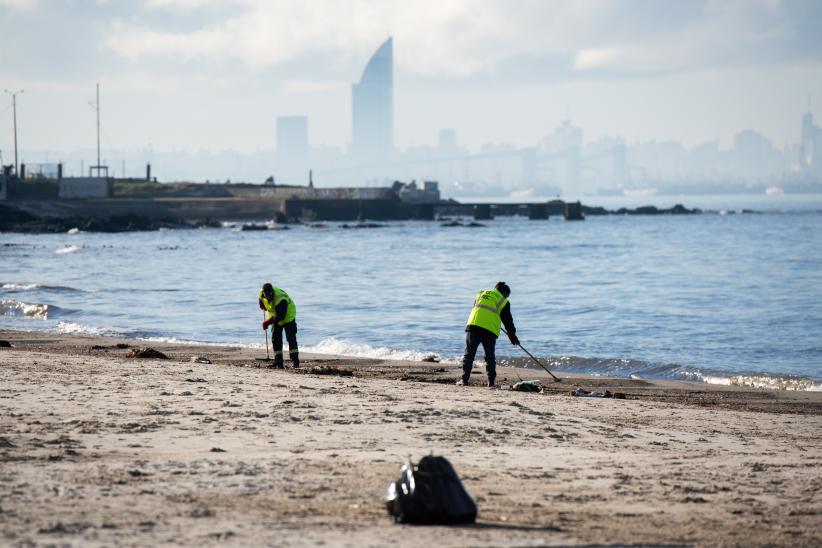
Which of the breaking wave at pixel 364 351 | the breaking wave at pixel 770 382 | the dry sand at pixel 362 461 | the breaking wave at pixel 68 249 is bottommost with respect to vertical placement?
the breaking wave at pixel 770 382

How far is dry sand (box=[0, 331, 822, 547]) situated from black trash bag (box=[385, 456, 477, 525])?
0.41ft

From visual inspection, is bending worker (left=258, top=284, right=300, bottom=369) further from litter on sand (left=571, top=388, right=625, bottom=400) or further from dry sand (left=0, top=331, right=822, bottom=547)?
litter on sand (left=571, top=388, right=625, bottom=400)

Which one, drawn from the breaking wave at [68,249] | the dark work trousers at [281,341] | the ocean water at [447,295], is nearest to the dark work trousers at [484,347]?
the dark work trousers at [281,341]

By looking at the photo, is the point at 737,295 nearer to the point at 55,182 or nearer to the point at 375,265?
the point at 375,265

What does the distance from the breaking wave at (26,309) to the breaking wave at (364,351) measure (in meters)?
7.64

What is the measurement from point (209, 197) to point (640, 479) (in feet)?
290

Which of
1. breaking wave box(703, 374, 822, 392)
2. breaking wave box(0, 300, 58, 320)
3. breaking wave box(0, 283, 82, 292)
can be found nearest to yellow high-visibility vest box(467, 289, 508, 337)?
breaking wave box(703, 374, 822, 392)

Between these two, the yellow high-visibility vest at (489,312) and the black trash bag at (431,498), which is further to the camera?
the yellow high-visibility vest at (489,312)

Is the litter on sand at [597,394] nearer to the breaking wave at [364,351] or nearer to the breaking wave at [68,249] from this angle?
the breaking wave at [364,351]

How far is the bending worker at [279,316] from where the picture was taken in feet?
50.5

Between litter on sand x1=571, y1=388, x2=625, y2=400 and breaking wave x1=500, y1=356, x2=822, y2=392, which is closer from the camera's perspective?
litter on sand x1=571, y1=388, x2=625, y2=400

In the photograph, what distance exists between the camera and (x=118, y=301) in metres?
28.6

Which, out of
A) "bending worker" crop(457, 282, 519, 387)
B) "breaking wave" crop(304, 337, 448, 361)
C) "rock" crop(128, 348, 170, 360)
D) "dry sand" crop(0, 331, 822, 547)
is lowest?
"breaking wave" crop(304, 337, 448, 361)

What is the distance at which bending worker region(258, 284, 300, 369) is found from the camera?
15398mm
